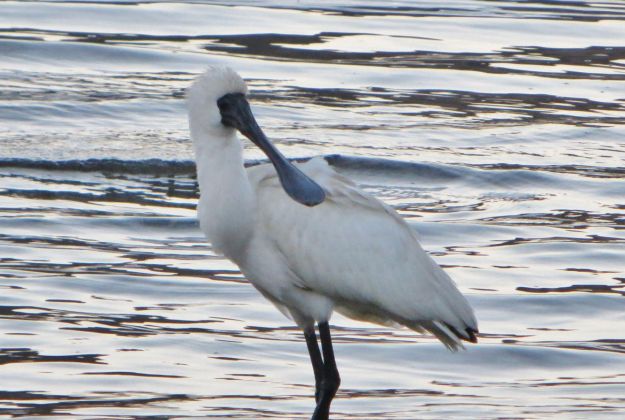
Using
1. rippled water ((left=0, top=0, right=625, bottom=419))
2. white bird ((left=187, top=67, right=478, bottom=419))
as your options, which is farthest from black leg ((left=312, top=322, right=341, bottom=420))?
rippled water ((left=0, top=0, right=625, bottom=419))

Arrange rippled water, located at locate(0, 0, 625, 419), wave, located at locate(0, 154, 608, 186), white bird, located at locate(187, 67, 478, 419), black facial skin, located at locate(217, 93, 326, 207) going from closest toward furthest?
A: 1. black facial skin, located at locate(217, 93, 326, 207)
2. white bird, located at locate(187, 67, 478, 419)
3. rippled water, located at locate(0, 0, 625, 419)
4. wave, located at locate(0, 154, 608, 186)

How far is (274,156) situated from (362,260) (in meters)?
0.56

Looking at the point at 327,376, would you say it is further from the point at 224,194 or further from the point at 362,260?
the point at 224,194

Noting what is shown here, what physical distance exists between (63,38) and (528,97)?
4782 mm

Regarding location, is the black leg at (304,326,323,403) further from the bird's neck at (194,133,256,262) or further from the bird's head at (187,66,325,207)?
the bird's head at (187,66,325,207)

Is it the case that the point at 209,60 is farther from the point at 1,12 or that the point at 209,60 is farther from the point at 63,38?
the point at 1,12

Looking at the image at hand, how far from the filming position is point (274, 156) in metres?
5.90

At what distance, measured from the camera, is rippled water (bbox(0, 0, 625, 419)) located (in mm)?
6461

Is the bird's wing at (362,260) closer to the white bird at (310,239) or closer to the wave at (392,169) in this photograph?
the white bird at (310,239)

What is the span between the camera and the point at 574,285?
821cm

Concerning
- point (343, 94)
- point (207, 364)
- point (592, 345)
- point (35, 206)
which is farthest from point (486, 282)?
point (343, 94)

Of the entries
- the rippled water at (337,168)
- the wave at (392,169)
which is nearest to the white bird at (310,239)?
the rippled water at (337,168)

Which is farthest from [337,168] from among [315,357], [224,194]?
[224,194]

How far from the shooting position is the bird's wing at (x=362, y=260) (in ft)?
19.7
